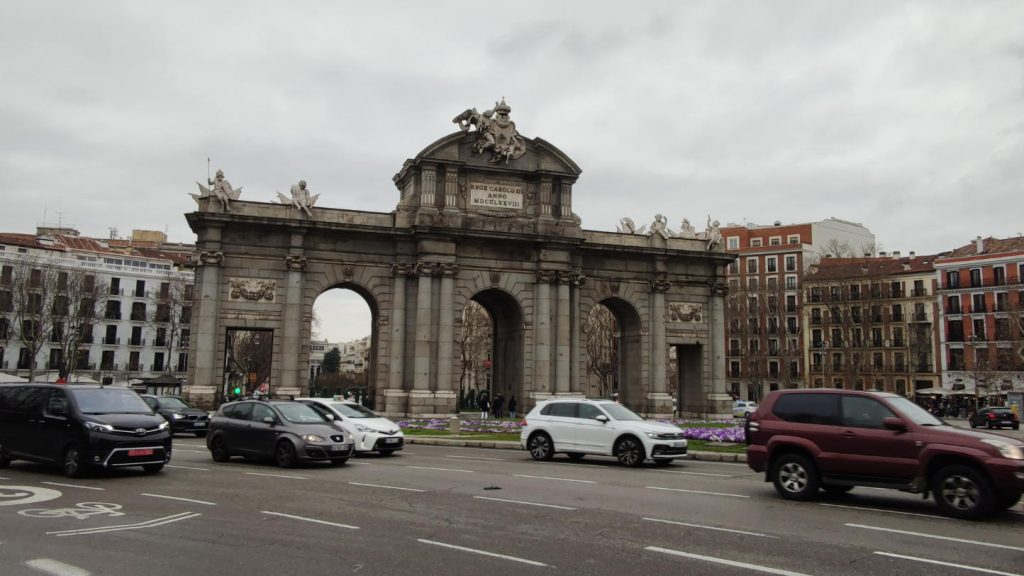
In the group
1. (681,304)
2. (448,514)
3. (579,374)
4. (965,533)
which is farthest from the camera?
(681,304)

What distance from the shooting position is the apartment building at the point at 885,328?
66.6 meters

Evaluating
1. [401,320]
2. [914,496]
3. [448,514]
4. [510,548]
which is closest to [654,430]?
[914,496]

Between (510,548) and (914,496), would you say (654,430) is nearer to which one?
(914,496)

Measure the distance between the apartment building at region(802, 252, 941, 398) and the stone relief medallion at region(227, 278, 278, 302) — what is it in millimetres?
45468

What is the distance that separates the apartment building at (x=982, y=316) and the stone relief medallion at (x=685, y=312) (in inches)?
1221

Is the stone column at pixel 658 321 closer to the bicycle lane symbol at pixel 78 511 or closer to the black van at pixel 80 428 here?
the black van at pixel 80 428

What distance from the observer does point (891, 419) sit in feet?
39.1

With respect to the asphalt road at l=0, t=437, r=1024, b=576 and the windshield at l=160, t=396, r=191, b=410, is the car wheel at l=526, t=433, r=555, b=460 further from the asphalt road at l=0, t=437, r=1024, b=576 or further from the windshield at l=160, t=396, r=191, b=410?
the windshield at l=160, t=396, r=191, b=410

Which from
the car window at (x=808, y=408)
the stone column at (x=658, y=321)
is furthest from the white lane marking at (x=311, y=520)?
the stone column at (x=658, y=321)

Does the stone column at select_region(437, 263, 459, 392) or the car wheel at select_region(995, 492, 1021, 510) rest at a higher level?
the stone column at select_region(437, 263, 459, 392)

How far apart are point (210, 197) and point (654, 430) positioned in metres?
25.9

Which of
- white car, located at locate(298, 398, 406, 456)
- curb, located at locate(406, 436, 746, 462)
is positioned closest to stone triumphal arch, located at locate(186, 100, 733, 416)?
curb, located at locate(406, 436, 746, 462)

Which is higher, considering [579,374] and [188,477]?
[579,374]

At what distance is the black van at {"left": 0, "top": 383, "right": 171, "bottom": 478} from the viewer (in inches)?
563
